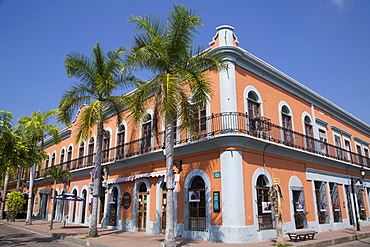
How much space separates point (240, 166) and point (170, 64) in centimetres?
505

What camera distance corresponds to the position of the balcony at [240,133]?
12617 millimetres

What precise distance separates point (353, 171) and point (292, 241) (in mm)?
12390

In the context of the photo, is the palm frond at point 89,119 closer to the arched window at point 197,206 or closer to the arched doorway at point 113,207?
the arched window at point 197,206

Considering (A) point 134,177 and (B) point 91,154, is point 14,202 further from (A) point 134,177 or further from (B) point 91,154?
(A) point 134,177

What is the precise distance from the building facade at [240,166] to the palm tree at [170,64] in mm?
1702

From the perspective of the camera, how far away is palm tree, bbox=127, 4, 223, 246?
10.2 meters

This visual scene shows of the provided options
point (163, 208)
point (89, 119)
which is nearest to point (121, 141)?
point (163, 208)

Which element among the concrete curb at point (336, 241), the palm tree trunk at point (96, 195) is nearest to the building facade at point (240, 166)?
the concrete curb at point (336, 241)

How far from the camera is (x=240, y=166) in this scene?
12.0 metres

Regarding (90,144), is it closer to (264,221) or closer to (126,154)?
(126,154)

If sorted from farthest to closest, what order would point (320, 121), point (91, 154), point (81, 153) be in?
point (81, 153), point (91, 154), point (320, 121)

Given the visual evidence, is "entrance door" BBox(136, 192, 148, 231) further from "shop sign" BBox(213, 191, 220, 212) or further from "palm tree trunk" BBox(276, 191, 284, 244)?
"palm tree trunk" BBox(276, 191, 284, 244)

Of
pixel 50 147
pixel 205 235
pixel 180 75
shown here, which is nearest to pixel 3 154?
pixel 180 75

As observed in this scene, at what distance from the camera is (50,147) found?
3188cm
